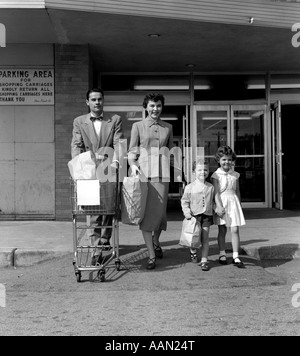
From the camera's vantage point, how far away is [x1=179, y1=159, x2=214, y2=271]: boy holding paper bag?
18.9 ft

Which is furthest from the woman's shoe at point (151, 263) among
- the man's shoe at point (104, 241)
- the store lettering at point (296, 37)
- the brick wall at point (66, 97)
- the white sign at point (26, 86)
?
the store lettering at point (296, 37)

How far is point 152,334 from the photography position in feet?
12.0

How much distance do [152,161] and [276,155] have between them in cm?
716

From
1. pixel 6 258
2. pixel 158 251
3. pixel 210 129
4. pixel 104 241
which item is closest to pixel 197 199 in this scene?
pixel 158 251

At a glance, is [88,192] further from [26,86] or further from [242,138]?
[242,138]

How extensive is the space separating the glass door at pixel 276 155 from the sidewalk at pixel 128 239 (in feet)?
7.08

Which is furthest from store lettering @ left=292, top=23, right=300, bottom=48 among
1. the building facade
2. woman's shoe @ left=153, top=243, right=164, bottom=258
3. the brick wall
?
woman's shoe @ left=153, top=243, right=164, bottom=258

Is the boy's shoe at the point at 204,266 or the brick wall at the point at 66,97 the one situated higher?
the brick wall at the point at 66,97

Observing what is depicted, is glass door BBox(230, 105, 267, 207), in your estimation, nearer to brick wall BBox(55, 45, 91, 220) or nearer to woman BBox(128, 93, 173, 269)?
brick wall BBox(55, 45, 91, 220)

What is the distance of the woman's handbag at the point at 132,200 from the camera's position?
5.39m

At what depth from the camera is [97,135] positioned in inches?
229

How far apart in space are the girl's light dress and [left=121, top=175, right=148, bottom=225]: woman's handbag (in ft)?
3.59

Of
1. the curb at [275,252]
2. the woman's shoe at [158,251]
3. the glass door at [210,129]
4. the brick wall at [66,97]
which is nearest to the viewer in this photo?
the woman's shoe at [158,251]

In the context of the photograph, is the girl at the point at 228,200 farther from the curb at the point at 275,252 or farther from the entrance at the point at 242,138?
the entrance at the point at 242,138
